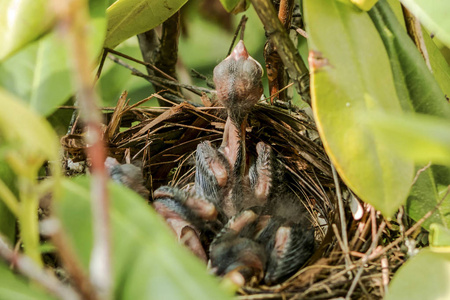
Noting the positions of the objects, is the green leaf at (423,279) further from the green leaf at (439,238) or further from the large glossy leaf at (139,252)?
the large glossy leaf at (139,252)

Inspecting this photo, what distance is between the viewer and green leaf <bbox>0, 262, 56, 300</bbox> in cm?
47

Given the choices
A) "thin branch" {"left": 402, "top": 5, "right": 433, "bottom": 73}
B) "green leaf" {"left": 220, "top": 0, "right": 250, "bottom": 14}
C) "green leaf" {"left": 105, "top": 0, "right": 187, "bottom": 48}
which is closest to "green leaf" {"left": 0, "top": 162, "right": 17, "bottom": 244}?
"green leaf" {"left": 105, "top": 0, "right": 187, "bottom": 48}

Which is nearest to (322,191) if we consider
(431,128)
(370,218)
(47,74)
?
(370,218)

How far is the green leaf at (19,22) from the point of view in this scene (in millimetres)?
585

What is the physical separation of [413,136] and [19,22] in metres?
0.48

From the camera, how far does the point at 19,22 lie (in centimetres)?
59

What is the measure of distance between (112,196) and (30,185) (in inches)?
4.3

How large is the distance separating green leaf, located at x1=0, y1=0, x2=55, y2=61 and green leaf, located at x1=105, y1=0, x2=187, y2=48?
0.85 ft

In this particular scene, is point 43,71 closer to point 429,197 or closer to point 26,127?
point 26,127

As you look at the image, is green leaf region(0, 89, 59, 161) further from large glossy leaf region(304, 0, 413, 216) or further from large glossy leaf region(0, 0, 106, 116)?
large glossy leaf region(304, 0, 413, 216)

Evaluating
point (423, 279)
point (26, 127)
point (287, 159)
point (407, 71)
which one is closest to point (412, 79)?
point (407, 71)

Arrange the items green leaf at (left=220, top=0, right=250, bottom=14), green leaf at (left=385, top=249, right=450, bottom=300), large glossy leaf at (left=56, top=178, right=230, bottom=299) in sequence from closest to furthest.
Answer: large glossy leaf at (left=56, top=178, right=230, bottom=299)
green leaf at (left=385, top=249, right=450, bottom=300)
green leaf at (left=220, top=0, right=250, bottom=14)

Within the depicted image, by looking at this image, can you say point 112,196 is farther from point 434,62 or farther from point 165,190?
point 434,62

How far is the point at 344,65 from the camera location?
612 millimetres
